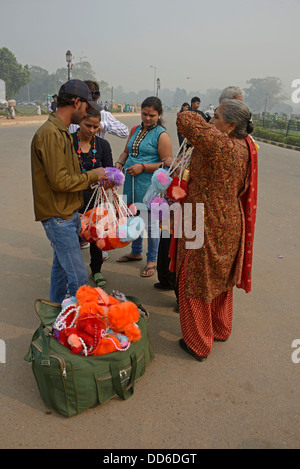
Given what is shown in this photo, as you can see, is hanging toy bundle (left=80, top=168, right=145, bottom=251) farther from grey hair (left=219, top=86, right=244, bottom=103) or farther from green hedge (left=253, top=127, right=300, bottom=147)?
green hedge (left=253, top=127, right=300, bottom=147)

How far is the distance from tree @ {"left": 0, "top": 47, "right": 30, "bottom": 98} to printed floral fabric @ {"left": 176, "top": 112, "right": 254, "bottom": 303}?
7833 centimetres

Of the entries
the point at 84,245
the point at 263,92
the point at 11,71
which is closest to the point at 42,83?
the point at 11,71

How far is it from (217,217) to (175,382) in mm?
1209

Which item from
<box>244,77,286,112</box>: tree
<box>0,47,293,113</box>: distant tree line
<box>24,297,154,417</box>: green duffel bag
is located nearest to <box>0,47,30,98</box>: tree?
<box>0,47,293,113</box>: distant tree line

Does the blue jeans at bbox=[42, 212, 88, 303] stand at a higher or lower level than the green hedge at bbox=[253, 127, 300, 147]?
lower

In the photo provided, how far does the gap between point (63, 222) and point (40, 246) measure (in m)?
2.48

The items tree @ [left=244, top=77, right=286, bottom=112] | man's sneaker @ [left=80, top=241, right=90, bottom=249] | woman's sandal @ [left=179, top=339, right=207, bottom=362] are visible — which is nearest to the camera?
woman's sandal @ [left=179, top=339, right=207, bottom=362]

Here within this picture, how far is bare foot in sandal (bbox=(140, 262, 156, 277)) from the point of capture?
4.15 m

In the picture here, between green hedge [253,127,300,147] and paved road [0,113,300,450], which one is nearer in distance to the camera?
paved road [0,113,300,450]

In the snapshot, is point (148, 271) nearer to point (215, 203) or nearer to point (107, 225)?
point (107, 225)

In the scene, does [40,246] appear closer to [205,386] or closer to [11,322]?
[11,322]

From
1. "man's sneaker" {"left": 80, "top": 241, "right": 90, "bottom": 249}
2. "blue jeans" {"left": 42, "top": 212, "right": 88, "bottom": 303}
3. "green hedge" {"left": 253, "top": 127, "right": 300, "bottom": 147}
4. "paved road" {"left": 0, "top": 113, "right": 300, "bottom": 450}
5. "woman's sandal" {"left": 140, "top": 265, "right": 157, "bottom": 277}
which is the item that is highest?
"green hedge" {"left": 253, "top": 127, "right": 300, "bottom": 147}

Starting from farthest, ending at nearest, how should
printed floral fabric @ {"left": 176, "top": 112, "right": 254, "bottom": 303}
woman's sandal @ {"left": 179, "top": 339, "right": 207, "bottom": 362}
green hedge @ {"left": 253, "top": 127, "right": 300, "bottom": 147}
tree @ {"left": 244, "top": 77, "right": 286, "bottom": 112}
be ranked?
tree @ {"left": 244, "top": 77, "right": 286, "bottom": 112} → green hedge @ {"left": 253, "top": 127, "right": 300, "bottom": 147} → woman's sandal @ {"left": 179, "top": 339, "right": 207, "bottom": 362} → printed floral fabric @ {"left": 176, "top": 112, "right": 254, "bottom": 303}
